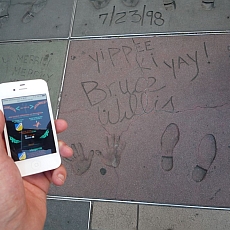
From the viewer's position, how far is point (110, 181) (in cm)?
243

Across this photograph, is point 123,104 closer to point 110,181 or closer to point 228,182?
point 110,181

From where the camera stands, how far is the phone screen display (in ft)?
5.30

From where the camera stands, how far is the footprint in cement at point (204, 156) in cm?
234

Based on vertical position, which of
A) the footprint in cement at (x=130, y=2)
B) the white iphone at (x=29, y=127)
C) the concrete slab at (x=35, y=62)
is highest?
the footprint in cement at (x=130, y=2)

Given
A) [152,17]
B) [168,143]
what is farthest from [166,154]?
[152,17]

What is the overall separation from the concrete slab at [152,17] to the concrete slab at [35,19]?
0.53 ft

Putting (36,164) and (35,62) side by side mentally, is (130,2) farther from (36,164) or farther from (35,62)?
(36,164)

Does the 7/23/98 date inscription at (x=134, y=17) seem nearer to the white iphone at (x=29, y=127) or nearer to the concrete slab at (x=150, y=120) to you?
the concrete slab at (x=150, y=120)

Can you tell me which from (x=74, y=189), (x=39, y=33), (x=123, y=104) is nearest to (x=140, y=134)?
(x=123, y=104)

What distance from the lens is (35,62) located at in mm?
3117

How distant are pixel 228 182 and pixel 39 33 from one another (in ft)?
7.48

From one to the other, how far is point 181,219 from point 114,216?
18.7 inches

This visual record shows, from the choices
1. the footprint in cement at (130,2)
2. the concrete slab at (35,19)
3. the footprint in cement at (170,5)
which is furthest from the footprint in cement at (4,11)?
the footprint in cement at (170,5)

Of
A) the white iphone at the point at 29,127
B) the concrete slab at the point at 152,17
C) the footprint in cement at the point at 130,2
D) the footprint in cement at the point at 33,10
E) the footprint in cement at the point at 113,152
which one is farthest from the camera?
the footprint in cement at the point at 33,10
